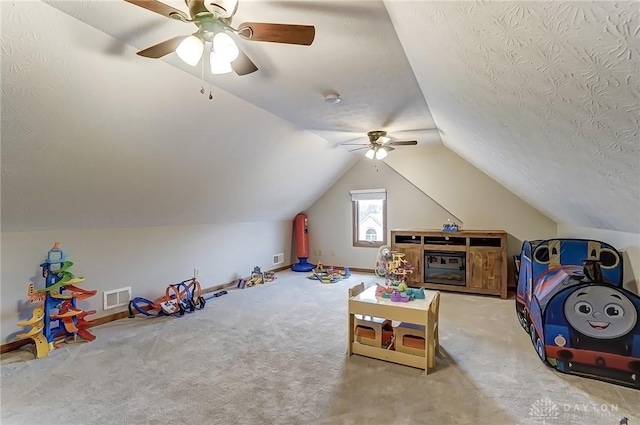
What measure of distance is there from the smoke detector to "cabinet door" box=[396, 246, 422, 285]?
310 centimetres

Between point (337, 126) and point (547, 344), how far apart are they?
3.07m

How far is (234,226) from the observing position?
220 inches

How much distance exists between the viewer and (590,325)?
2361 mm

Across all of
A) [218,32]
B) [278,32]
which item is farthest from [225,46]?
[278,32]

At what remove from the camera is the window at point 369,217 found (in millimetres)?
6277

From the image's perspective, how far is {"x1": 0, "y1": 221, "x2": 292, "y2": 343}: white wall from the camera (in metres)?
3.08

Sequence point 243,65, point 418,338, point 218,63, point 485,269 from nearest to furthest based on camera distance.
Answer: point 218,63, point 243,65, point 418,338, point 485,269

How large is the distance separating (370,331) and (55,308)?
3163 millimetres

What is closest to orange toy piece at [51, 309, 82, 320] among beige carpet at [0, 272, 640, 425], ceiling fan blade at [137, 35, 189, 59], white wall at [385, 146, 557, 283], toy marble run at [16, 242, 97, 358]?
toy marble run at [16, 242, 97, 358]

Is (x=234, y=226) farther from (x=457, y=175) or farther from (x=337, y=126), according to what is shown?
(x=457, y=175)

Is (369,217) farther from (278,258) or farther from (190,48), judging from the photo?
(190,48)

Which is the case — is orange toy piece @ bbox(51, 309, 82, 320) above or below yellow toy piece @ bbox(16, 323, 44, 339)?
above

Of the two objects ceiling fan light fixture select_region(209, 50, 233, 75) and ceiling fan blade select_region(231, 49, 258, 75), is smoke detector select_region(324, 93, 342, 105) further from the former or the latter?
ceiling fan light fixture select_region(209, 50, 233, 75)

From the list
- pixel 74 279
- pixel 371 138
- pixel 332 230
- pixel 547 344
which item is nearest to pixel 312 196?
pixel 332 230
